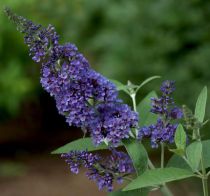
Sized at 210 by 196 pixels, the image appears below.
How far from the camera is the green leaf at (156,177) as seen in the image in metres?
1.38

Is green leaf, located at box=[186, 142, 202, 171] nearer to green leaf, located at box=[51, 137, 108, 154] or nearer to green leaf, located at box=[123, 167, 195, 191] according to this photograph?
green leaf, located at box=[123, 167, 195, 191]

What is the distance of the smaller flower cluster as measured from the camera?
1.50 meters

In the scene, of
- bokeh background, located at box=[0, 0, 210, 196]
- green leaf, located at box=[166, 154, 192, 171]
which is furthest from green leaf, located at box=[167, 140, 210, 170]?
bokeh background, located at box=[0, 0, 210, 196]

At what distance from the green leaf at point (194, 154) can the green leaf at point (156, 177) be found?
1.0 inches

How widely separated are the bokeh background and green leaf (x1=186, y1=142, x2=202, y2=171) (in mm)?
3312

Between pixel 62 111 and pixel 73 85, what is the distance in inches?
2.7

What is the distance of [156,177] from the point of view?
1408 mm

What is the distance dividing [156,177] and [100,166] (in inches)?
6.6

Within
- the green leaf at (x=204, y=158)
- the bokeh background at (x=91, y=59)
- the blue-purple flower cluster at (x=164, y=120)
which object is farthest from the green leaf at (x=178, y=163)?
the bokeh background at (x=91, y=59)

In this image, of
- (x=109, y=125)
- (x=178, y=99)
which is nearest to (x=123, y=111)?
(x=109, y=125)

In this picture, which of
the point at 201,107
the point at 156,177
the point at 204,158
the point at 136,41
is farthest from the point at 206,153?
the point at 136,41

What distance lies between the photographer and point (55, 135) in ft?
27.3

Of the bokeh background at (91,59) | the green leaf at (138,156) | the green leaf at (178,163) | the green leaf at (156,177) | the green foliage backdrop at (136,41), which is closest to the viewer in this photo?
the green leaf at (156,177)

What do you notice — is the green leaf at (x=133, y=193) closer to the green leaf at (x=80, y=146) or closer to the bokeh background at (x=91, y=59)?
the green leaf at (x=80, y=146)
